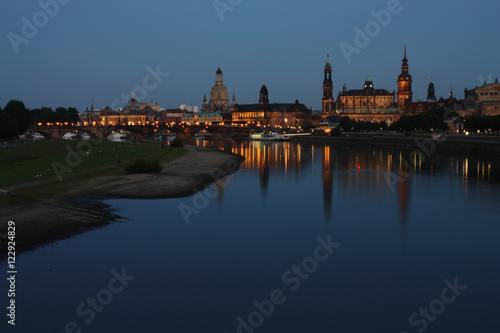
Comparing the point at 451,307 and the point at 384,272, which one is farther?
the point at 384,272

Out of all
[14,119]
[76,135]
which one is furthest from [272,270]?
[76,135]

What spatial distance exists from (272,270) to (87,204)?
13502 mm

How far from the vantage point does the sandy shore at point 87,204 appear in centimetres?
2034

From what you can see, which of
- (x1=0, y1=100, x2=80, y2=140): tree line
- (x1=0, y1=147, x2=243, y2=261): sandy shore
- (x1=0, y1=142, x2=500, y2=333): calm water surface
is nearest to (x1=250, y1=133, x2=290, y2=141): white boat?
(x1=0, y1=100, x2=80, y2=140): tree line

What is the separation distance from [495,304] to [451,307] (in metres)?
1.32

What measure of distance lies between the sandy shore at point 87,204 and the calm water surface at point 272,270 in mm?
1058

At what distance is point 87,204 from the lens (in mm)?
26781

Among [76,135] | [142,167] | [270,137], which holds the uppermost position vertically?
[76,135]

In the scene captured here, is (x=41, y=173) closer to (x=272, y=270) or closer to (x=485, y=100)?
(x=272, y=270)

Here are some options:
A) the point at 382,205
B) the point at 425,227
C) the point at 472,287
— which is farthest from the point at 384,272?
the point at 382,205

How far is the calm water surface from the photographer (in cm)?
1338

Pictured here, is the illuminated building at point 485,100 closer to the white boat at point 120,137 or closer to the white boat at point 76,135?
the white boat at point 120,137

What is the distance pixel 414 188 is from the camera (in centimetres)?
3684

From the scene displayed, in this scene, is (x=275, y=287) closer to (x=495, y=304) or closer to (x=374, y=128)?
(x=495, y=304)
